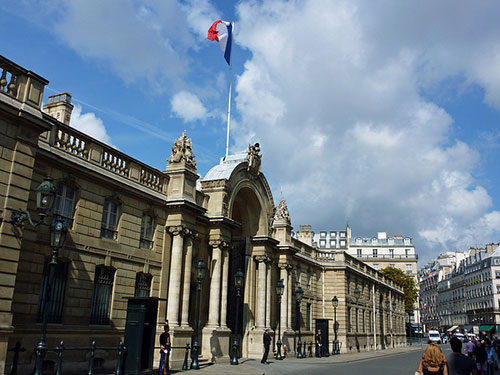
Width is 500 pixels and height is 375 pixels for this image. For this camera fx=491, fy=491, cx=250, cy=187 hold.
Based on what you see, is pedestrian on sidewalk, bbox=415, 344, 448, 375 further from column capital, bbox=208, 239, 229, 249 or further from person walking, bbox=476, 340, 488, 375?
column capital, bbox=208, 239, 229, 249

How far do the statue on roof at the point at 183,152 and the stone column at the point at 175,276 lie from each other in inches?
133

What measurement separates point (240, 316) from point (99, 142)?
15471 millimetres

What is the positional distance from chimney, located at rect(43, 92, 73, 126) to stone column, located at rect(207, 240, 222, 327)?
9742mm

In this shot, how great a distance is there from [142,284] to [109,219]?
3.52m

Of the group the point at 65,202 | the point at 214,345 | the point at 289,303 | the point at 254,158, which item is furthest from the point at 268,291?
the point at 65,202

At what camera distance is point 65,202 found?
17750 mm

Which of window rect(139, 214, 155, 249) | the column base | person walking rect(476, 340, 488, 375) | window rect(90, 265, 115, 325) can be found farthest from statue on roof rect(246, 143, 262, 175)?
person walking rect(476, 340, 488, 375)

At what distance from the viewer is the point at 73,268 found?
58.1 feet

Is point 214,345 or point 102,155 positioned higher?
point 102,155

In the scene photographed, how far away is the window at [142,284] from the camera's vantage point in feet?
69.8

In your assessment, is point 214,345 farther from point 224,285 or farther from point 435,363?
point 435,363

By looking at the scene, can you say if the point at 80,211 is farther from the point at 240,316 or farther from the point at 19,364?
the point at 240,316

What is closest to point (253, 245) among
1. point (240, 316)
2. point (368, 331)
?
point (240, 316)

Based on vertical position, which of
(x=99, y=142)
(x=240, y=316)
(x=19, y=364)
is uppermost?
(x=99, y=142)
